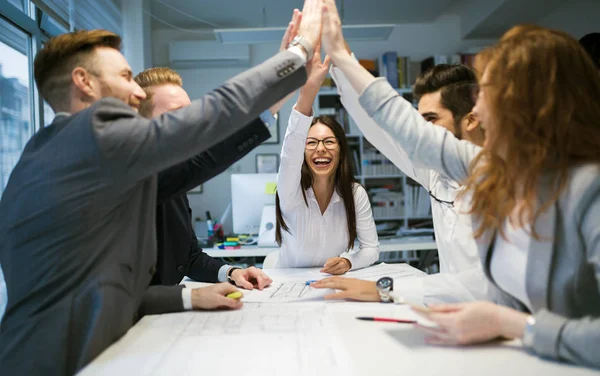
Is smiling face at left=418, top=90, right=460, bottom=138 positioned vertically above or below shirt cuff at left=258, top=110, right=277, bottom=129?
above

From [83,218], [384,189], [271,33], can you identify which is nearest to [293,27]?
[83,218]

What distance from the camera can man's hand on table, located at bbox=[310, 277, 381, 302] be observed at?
122 cm

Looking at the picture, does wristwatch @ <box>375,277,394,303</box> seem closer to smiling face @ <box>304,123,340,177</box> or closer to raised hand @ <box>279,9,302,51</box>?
raised hand @ <box>279,9,302,51</box>

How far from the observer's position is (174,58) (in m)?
5.08

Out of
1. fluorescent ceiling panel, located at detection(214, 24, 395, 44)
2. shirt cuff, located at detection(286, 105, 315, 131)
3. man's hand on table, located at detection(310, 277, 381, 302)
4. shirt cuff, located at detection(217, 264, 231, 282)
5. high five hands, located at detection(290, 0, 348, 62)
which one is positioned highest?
fluorescent ceiling panel, located at detection(214, 24, 395, 44)

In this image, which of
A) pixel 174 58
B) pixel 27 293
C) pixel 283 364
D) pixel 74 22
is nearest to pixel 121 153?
pixel 27 293

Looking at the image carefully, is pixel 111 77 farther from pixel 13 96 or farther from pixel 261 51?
pixel 261 51

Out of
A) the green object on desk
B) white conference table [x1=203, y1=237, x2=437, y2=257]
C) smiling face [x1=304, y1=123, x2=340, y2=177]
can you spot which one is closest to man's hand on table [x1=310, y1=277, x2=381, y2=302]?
smiling face [x1=304, y1=123, x2=340, y2=177]

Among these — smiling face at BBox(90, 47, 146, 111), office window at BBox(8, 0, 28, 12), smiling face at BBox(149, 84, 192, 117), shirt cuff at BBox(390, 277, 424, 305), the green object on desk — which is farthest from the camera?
the green object on desk

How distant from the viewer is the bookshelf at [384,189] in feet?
16.3

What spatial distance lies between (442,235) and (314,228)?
75 centimetres

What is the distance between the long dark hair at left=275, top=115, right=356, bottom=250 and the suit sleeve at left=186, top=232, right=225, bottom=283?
59 centimetres

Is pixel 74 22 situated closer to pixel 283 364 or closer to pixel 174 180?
pixel 174 180

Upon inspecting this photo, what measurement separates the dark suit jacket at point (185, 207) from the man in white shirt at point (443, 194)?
337 mm
